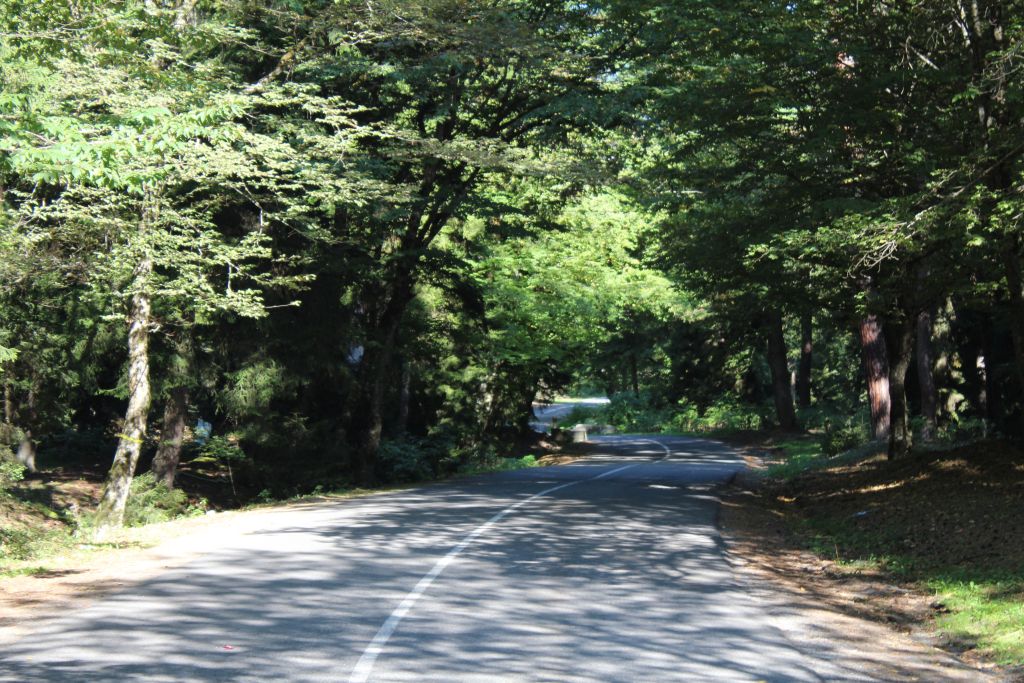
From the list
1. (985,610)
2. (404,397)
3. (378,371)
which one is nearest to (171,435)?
(378,371)

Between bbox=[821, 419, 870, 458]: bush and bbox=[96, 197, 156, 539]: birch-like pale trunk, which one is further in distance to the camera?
bbox=[821, 419, 870, 458]: bush

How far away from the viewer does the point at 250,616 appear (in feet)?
30.1

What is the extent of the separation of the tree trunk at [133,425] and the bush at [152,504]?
1806 mm

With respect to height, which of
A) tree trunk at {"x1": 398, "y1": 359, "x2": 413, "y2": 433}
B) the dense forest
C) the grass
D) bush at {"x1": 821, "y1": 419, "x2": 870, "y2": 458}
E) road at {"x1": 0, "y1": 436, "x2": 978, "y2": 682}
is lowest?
the grass

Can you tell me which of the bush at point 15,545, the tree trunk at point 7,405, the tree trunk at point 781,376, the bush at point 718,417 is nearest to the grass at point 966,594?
the bush at point 15,545

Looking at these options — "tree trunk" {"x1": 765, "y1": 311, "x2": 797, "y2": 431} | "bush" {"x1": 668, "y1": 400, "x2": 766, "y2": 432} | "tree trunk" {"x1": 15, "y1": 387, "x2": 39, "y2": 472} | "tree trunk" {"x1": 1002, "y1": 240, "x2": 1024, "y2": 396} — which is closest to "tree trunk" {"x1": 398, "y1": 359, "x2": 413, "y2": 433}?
"tree trunk" {"x1": 15, "y1": 387, "x2": 39, "y2": 472}

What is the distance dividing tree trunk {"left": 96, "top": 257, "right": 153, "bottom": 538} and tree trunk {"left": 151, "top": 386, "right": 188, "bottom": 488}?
6.09m

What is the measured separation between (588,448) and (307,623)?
36.5m

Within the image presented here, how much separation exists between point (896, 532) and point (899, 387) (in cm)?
694

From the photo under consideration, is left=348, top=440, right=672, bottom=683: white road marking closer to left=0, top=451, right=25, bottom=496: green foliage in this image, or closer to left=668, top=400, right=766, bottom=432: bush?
left=0, top=451, right=25, bottom=496: green foliage

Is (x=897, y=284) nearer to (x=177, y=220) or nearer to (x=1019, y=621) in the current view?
(x=1019, y=621)

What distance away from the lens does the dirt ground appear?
1071 cm

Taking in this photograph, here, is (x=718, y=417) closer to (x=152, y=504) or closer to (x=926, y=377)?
(x=926, y=377)

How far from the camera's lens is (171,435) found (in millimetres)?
23922
